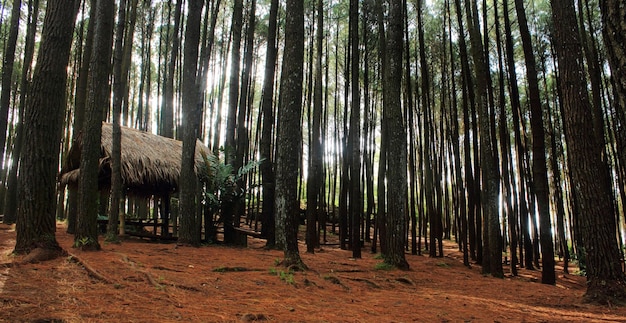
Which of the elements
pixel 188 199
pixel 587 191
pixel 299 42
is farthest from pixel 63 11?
pixel 587 191

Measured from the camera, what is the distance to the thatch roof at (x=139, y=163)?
874 centimetres

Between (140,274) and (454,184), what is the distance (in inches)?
476

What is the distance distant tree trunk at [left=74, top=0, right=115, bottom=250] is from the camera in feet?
16.7

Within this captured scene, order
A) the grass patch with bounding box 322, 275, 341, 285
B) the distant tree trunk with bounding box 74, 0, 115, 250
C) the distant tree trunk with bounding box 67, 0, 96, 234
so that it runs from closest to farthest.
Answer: the grass patch with bounding box 322, 275, 341, 285
the distant tree trunk with bounding box 74, 0, 115, 250
the distant tree trunk with bounding box 67, 0, 96, 234

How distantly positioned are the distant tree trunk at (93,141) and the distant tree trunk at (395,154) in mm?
4360

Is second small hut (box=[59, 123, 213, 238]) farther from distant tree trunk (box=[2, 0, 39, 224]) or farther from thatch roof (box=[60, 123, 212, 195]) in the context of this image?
distant tree trunk (box=[2, 0, 39, 224])

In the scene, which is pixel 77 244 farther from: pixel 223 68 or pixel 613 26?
pixel 223 68

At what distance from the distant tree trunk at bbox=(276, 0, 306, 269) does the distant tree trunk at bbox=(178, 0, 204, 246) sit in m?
3.03

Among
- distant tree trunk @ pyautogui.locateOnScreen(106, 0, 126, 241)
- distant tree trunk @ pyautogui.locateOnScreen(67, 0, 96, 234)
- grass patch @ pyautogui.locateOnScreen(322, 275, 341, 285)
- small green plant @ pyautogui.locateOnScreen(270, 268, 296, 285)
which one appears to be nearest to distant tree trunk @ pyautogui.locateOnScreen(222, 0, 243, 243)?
distant tree trunk @ pyautogui.locateOnScreen(106, 0, 126, 241)

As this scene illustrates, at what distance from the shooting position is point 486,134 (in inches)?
244

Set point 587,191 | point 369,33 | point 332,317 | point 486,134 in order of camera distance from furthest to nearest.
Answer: point 369,33 < point 486,134 < point 587,191 < point 332,317

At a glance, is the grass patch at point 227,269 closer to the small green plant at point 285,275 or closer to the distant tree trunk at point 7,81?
the small green plant at point 285,275

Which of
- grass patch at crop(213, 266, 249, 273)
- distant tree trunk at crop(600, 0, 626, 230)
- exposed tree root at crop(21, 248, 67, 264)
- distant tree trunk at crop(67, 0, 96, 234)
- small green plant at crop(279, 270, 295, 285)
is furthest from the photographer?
distant tree trunk at crop(67, 0, 96, 234)

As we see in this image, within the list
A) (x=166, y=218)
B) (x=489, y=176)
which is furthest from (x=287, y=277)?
(x=166, y=218)
